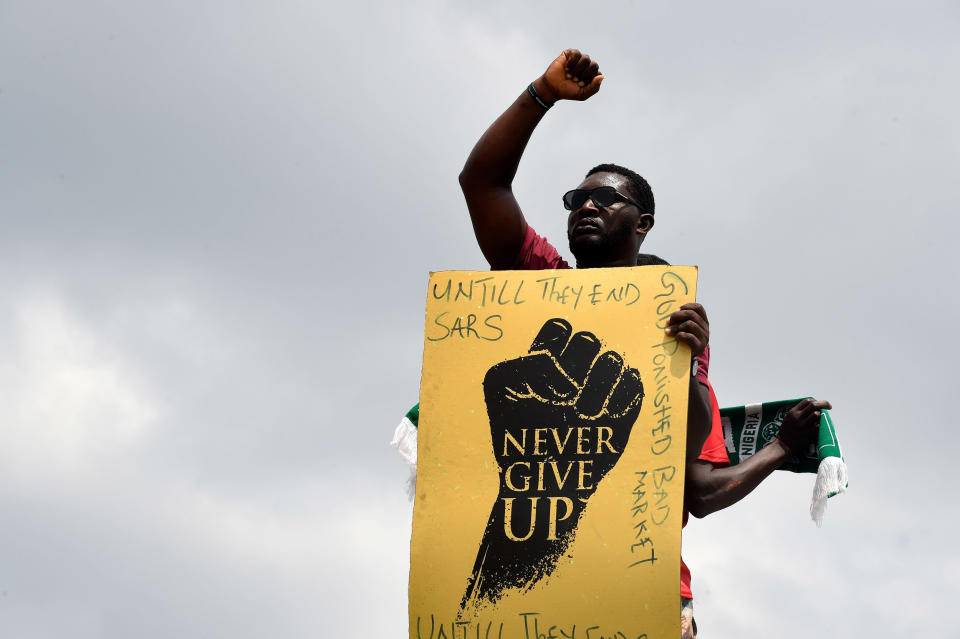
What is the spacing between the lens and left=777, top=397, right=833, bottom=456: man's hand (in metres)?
5.54

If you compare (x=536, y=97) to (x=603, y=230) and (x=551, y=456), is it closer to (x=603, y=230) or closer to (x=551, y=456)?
(x=603, y=230)

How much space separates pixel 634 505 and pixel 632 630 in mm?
442

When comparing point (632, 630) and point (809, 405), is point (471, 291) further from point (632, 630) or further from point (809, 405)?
point (809, 405)

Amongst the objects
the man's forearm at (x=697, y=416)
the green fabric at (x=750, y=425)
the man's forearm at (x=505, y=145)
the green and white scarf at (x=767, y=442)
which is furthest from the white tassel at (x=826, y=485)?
the man's forearm at (x=505, y=145)

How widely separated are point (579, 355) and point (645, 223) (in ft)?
3.99

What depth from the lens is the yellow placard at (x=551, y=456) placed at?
165 inches

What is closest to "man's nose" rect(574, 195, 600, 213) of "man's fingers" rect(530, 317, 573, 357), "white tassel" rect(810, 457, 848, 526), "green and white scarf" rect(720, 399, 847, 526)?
"man's fingers" rect(530, 317, 573, 357)

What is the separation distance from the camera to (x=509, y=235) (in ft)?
16.6

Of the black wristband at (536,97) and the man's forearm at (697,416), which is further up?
the black wristband at (536,97)

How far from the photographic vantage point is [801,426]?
5.57 meters

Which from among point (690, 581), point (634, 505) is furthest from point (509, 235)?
point (690, 581)

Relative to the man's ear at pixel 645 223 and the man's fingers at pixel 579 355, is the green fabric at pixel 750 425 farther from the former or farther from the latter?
the man's fingers at pixel 579 355

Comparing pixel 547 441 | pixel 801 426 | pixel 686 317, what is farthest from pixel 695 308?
pixel 801 426

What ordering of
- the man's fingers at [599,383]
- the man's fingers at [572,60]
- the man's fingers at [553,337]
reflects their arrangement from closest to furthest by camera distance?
the man's fingers at [599,383] → the man's fingers at [553,337] → the man's fingers at [572,60]
